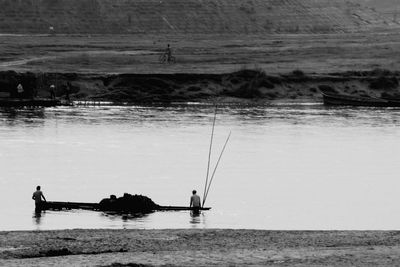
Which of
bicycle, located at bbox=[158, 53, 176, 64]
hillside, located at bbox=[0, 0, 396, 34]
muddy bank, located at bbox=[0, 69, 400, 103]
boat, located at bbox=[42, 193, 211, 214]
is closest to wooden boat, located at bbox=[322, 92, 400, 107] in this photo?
muddy bank, located at bbox=[0, 69, 400, 103]

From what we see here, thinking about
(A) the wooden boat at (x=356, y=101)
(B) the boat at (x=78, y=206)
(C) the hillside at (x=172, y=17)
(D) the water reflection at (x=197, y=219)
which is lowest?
(D) the water reflection at (x=197, y=219)

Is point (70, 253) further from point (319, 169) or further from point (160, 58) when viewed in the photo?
point (160, 58)

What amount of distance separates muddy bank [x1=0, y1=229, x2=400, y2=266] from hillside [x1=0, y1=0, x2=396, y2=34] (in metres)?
77.1

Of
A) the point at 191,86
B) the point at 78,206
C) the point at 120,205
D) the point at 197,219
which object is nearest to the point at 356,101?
the point at 191,86

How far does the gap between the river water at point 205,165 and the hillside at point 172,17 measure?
3953 centimetres

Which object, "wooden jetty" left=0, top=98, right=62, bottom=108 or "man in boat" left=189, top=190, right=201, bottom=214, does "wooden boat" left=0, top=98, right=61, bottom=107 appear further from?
"man in boat" left=189, top=190, right=201, bottom=214

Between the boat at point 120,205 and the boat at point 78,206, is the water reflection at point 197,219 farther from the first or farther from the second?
the boat at point 120,205

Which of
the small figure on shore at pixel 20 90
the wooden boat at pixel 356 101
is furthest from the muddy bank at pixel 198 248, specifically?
the wooden boat at pixel 356 101

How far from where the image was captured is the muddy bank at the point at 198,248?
23.9 meters

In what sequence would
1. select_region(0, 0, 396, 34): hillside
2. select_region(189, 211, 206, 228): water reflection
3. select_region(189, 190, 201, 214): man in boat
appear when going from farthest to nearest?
select_region(0, 0, 396, 34): hillside
select_region(189, 190, 201, 214): man in boat
select_region(189, 211, 206, 228): water reflection

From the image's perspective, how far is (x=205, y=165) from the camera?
44875 mm

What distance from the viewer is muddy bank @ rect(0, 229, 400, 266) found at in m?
23.9

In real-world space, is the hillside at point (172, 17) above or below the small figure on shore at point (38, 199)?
above

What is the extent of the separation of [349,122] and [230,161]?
18.8 meters
